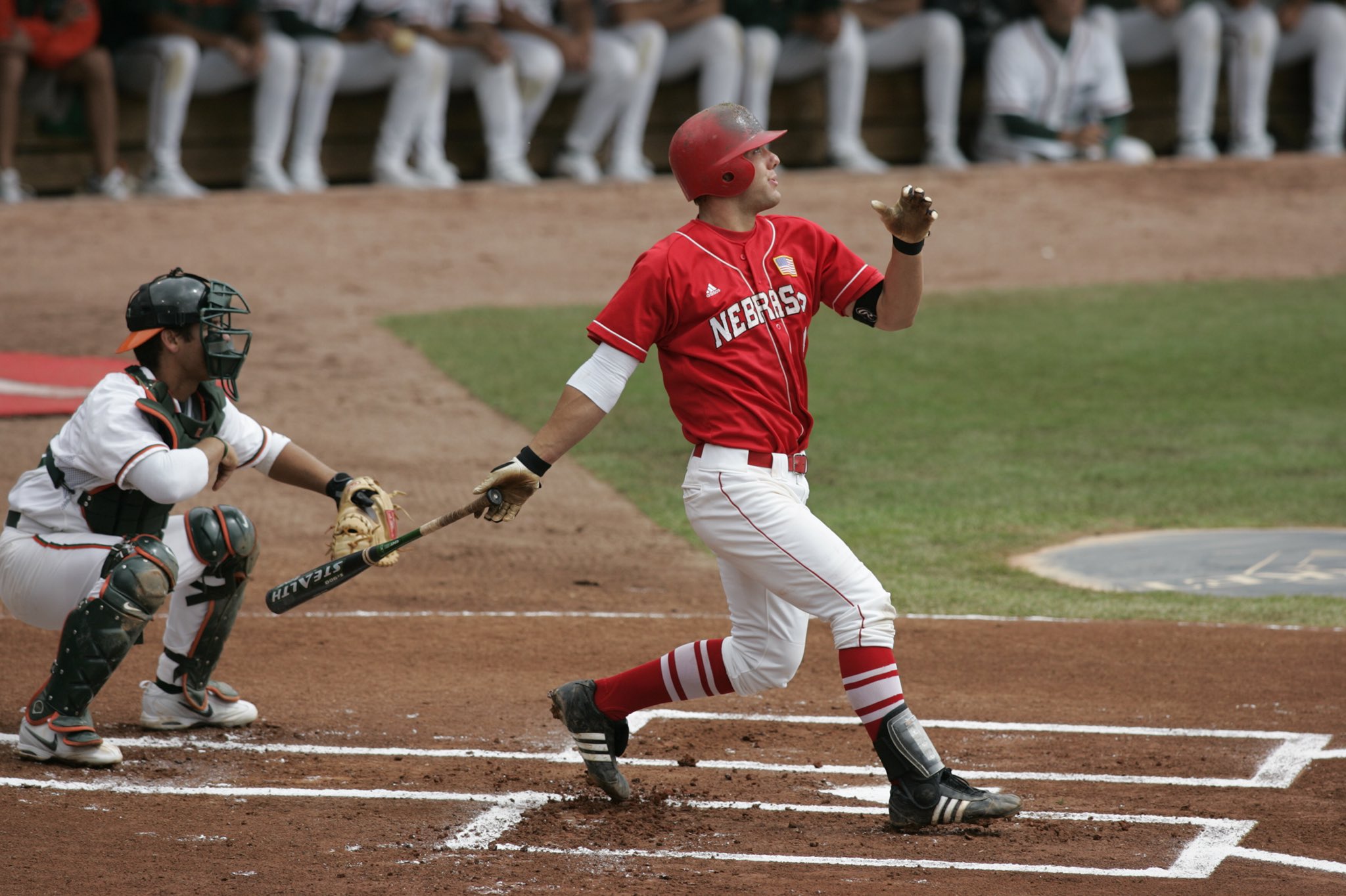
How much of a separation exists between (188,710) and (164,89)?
9160 millimetres

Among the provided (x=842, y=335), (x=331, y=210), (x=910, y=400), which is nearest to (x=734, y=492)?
(x=910, y=400)

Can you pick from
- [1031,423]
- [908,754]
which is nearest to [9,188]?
[1031,423]

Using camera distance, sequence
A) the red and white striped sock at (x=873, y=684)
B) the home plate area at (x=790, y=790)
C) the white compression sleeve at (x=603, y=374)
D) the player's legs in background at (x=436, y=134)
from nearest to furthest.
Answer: the home plate area at (x=790, y=790), the red and white striped sock at (x=873, y=684), the white compression sleeve at (x=603, y=374), the player's legs in background at (x=436, y=134)

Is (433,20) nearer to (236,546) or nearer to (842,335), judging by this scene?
(842,335)

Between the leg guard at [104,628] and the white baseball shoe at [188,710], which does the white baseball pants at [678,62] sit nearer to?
the white baseball shoe at [188,710]

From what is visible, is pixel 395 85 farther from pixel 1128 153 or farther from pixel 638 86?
pixel 1128 153

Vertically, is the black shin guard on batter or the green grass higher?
the black shin guard on batter

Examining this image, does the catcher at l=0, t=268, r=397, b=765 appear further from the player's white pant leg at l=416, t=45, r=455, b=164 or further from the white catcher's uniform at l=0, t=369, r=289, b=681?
the player's white pant leg at l=416, t=45, r=455, b=164

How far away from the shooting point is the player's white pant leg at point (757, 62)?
14.9 metres

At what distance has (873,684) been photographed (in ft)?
13.1

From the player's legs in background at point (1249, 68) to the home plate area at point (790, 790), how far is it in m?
12.7

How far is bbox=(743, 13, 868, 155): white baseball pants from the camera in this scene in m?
14.9

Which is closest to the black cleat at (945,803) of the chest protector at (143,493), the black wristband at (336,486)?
the black wristband at (336,486)

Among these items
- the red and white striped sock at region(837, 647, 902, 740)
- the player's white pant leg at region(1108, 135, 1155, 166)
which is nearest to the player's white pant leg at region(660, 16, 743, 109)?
the player's white pant leg at region(1108, 135, 1155, 166)
